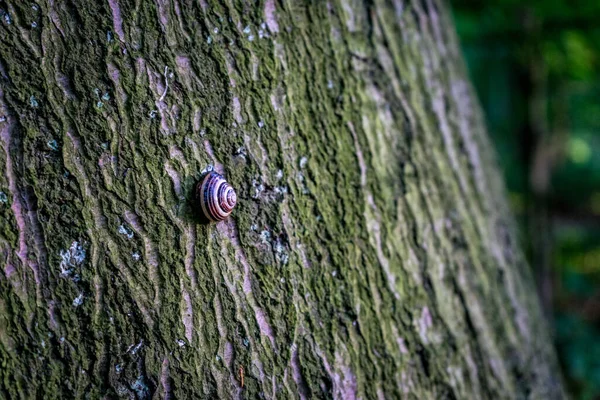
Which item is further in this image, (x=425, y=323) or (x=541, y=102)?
(x=541, y=102)

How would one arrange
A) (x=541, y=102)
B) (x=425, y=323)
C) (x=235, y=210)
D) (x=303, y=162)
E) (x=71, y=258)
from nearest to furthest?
(x=71, y=258) → (x=235, y=210) → (x=303, y=162) → (x=425, y=323) → (x=541, y=102)

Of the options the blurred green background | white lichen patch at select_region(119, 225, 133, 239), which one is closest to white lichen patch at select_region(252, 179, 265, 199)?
white lichen patch at select_region(119, 225, 133, 239)

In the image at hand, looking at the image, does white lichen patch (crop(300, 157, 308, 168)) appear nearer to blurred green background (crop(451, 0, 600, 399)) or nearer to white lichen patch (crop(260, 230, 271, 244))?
white lichen patch (crop(260, 230, 271, 244))

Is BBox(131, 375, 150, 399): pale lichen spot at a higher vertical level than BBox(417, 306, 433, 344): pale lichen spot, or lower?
higher

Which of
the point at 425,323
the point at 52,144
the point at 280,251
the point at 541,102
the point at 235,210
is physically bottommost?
the point at 425,323

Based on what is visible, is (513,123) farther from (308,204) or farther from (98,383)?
(98,383)

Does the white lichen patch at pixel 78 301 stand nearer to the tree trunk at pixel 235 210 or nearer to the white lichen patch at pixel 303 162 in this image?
the tree trunk at pixel 235 210

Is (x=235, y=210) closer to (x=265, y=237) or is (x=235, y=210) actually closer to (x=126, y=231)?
(x=265, y=237)

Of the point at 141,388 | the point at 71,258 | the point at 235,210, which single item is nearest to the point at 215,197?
the point at 235,210
